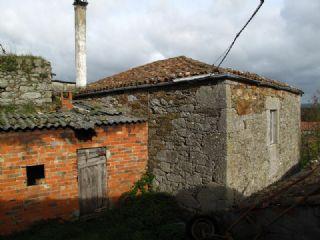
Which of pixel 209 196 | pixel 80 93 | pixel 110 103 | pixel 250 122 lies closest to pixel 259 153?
pixel 250 122

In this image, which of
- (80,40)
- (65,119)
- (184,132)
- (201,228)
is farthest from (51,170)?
(80,40)

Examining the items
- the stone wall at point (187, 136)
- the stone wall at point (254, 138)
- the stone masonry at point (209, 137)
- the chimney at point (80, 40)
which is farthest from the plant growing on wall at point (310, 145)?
the chimney at point (80, 40)

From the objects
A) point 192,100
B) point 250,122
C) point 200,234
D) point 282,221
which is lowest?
point 200,234

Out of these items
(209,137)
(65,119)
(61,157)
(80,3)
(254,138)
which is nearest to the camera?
(209,137)

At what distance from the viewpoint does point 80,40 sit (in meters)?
11.9

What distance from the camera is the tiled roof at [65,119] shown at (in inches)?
248

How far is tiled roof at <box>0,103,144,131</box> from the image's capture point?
6.30 meters

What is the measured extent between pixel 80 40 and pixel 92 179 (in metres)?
6.88

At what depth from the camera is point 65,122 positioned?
6.77 meters

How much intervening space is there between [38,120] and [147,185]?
11.3 ft

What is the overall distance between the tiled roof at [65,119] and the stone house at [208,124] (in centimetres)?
84

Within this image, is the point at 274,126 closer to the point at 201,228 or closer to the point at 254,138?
the point at 254,138

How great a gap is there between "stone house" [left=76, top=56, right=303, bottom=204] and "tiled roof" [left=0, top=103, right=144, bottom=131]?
2.74 ft

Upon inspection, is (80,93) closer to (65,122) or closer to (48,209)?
(65,122)
